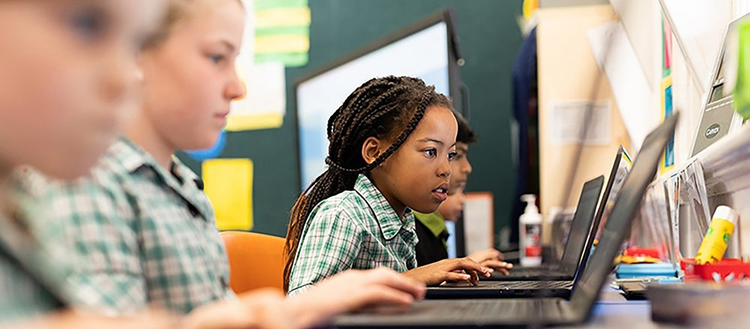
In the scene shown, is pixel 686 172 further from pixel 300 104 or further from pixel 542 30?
pixel 300 104

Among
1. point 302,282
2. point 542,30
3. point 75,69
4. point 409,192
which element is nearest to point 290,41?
point 542,30

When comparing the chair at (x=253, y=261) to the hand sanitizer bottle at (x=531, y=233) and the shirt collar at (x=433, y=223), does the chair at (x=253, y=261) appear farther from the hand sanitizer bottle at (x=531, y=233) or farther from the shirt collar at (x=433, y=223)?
the hand sanitizer bottle at (x=531, y=233)

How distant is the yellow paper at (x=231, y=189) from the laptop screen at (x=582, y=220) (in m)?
2.37

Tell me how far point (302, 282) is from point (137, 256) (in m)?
0.55

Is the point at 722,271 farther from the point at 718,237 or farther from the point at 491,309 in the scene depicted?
the point at 491,309

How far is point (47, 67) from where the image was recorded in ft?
1.60

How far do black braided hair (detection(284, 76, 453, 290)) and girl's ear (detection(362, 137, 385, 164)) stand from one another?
11 mm

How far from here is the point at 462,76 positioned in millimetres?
3721

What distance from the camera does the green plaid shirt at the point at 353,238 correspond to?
127cm

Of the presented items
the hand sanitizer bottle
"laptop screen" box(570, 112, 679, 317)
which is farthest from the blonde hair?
the hand sanitizer bottle

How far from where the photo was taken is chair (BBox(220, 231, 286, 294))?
1.50m

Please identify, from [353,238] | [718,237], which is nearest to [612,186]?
[718,237]

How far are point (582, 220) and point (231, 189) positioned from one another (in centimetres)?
252

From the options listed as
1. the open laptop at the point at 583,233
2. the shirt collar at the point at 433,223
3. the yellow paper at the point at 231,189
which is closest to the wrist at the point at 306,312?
the open laptop at the point at 583,233
